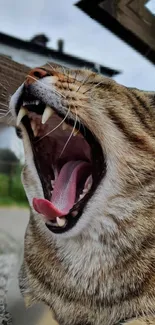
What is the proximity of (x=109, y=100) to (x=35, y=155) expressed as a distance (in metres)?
0.33

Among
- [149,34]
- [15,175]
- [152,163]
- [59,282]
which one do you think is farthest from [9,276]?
[149,34]

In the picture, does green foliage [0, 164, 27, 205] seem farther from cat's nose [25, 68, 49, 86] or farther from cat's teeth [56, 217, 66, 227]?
cat's nose [25, 68, 49, 86]

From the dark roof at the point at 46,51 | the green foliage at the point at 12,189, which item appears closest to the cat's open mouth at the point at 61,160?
the green foliage at the point at 12,189

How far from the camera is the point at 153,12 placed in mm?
2199

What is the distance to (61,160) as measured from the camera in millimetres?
1885

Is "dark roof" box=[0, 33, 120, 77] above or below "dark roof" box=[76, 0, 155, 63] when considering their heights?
below

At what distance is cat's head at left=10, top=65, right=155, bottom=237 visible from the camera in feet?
5.79

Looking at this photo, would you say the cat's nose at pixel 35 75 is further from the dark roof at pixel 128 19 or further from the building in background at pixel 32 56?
the dark roof at pixel 128 19

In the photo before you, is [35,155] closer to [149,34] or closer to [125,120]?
[125,120]

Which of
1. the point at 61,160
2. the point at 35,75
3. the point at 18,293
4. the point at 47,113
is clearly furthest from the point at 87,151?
the point at 18,293

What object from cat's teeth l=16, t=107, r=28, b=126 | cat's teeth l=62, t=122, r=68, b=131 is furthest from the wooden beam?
cat's teeth l=62, t=122, r=68, b=131

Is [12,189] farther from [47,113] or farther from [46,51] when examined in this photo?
[46,51]

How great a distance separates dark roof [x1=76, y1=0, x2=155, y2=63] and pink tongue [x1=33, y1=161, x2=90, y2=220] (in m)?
0.61

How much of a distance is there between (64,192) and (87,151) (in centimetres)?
17
